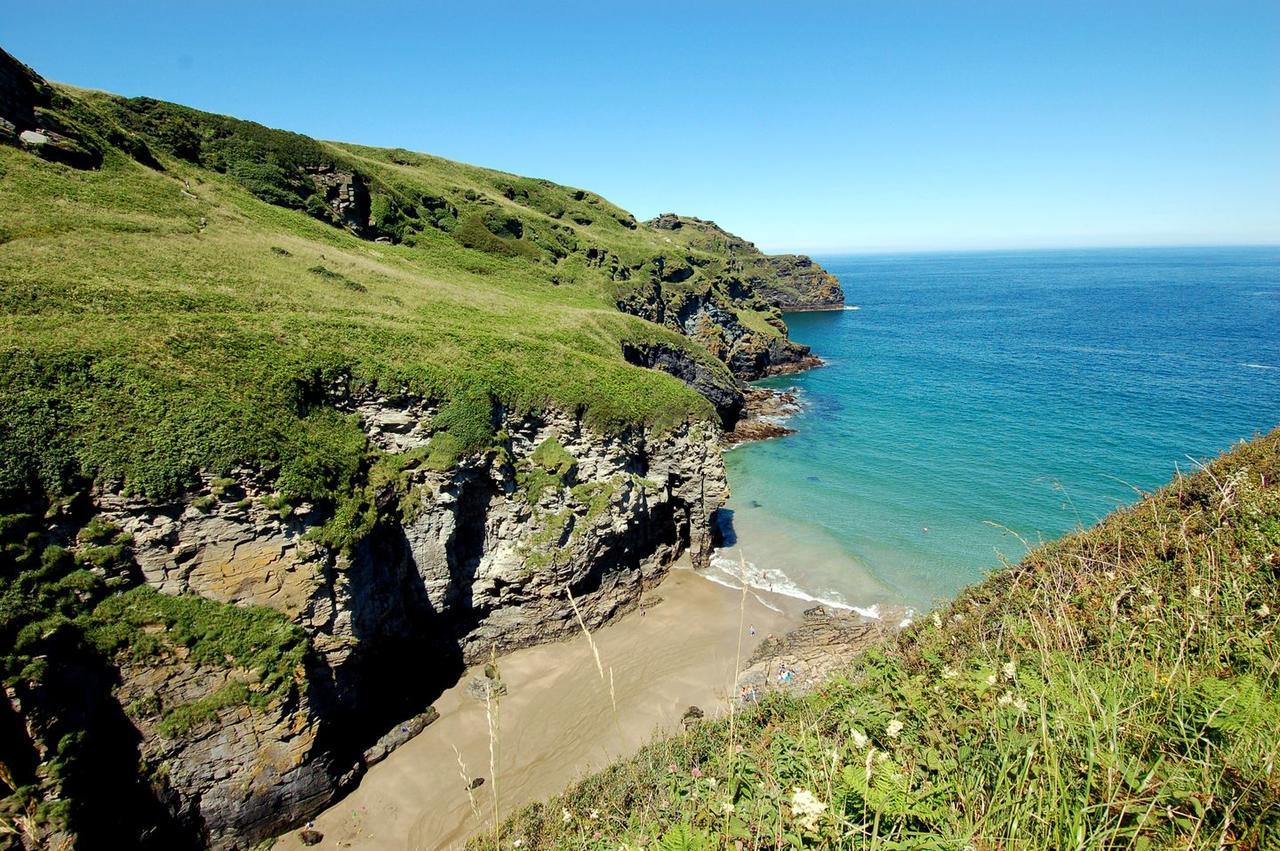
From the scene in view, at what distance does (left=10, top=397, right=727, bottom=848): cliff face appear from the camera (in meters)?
14.1

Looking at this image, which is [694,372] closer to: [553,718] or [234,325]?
[553,718]

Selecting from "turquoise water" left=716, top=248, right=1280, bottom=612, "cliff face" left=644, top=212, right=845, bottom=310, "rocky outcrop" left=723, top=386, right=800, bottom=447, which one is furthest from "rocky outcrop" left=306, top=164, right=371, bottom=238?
"cliff face" left=644, top=212, right=845, bottom=310

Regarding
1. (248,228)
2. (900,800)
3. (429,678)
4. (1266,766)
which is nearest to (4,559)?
(429,678)

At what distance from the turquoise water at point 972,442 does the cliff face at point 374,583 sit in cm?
883

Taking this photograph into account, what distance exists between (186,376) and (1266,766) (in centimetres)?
2234

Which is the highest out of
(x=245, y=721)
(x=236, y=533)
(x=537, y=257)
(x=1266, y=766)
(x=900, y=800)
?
(x=537, y=257)

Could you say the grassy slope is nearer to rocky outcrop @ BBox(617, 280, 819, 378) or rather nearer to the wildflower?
the wildflower

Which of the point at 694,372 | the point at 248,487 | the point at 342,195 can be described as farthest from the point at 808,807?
the point at 342,195

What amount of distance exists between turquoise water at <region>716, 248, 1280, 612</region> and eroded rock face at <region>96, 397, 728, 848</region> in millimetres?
7804

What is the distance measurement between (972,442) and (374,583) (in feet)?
145

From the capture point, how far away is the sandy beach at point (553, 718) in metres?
15.8

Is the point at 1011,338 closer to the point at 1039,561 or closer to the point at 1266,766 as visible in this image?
the point at 1039,561

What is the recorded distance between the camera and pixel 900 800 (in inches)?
133

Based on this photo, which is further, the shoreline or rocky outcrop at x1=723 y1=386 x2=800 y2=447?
rocky outcrop at x1=723 y1=386 x2=800 y2=447
